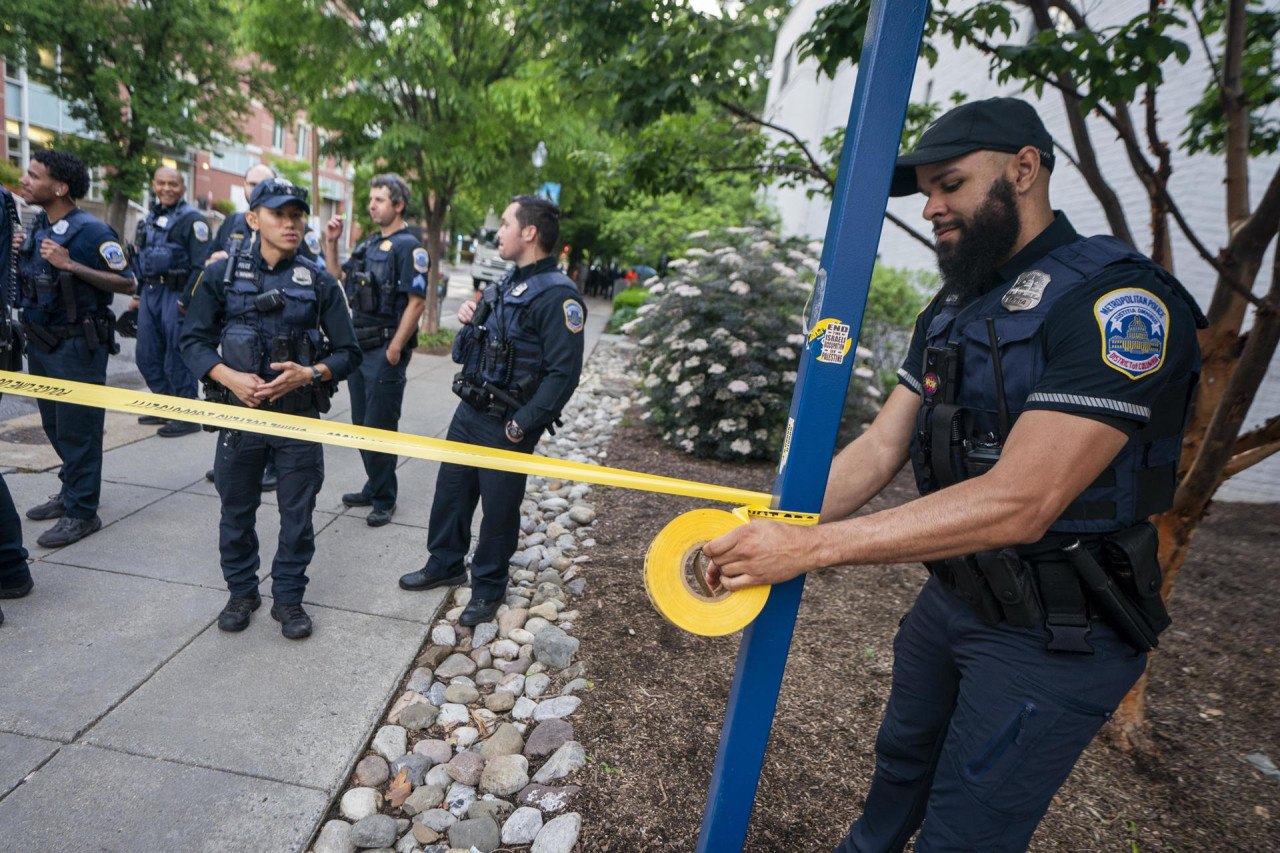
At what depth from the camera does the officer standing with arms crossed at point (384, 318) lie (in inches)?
193

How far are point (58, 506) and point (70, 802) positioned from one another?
8.79 feet

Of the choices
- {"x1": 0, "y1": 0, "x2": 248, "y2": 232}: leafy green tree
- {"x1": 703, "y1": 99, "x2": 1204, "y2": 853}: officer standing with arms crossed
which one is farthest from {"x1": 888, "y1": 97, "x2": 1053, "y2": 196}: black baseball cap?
{"x1": 0, "y1": 0, "x2": 248, "y2": 232}: leafy green tree

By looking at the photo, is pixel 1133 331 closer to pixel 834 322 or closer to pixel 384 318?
pixel 834 322

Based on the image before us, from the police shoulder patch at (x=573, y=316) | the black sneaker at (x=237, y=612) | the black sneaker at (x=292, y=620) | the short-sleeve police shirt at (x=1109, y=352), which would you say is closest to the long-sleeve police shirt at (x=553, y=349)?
the police shoulder patch at (x=573, y=316)

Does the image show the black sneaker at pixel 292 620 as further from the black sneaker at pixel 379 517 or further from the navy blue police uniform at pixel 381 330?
the navy blue police uniform at pixel 381 330

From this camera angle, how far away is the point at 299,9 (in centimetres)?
912

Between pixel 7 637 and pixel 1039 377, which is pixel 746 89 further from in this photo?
pixel 7 637

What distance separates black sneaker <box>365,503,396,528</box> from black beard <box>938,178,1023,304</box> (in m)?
4.08

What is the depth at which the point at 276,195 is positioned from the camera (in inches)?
134

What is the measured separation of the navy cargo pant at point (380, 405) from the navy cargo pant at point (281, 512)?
1.36 meters

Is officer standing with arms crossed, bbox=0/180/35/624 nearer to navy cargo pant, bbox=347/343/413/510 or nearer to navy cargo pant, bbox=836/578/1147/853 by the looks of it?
navy cargo pant, bbox=347/343/413/510

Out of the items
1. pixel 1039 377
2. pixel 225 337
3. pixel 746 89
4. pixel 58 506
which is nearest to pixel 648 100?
pixel 746 89

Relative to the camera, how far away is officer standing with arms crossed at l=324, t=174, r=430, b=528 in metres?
4.91

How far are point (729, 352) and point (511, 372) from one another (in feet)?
11.9
